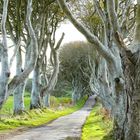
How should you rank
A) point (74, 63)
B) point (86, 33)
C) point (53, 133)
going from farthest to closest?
1. point (74, 63)
2. point (53, 133)
3. point (86, 33)

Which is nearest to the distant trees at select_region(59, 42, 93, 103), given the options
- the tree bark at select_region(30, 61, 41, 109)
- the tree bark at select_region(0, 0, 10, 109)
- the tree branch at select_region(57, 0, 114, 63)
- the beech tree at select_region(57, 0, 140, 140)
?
the tree bark at select_region(30, 61, 41, 109)

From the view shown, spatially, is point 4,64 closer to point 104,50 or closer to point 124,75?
point 104,50

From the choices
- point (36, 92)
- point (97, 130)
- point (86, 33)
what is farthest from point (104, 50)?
point (36, 92)

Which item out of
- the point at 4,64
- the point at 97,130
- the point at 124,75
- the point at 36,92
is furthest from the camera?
the point at 36,92

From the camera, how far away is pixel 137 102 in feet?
41.4

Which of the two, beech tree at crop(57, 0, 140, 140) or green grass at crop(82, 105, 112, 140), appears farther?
green grass at crop(82, 105, 112, 140)

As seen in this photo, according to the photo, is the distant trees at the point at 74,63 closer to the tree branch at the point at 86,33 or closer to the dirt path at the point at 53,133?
the dirt path at the point at 53,133

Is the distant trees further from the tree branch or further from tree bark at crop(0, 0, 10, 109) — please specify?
the tree branch

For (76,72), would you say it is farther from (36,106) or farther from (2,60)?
(2,60)

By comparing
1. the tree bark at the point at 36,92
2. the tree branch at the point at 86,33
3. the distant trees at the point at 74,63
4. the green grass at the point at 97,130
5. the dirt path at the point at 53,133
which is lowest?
the dirt path at the point at 53,133

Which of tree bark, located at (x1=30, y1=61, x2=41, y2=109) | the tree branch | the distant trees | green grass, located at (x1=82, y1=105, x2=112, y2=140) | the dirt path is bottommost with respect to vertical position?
the dirt path

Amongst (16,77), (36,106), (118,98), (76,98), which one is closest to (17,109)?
(36,106)

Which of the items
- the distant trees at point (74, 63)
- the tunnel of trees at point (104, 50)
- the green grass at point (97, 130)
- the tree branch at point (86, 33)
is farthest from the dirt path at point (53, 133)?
the distant trees at point (74, 63)

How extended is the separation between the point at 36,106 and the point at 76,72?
4970cm
